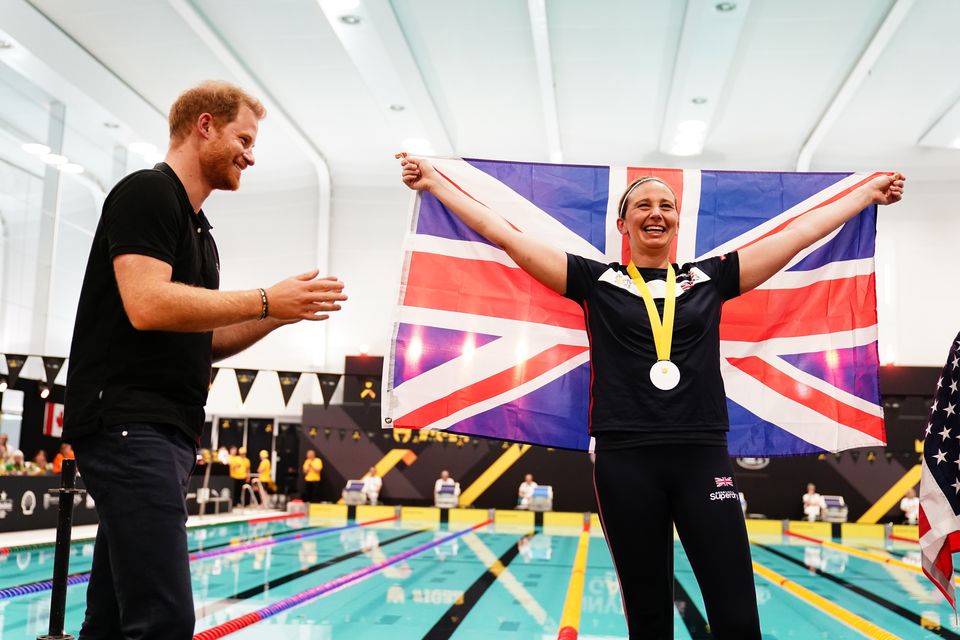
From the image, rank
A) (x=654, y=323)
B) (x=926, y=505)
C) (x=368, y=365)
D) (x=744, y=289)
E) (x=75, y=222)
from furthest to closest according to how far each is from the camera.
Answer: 1. (x=368, y=365)
2. (x=75, y=222)
3. (x=926, y=505)
4. (x=744, y=289)
5. (x=654, y=323)

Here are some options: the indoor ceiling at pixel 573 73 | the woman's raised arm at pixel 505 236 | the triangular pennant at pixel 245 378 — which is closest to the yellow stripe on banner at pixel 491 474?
the indoor ceiling at pixel 573 73

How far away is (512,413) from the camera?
3.77 m

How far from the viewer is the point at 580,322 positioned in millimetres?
3812

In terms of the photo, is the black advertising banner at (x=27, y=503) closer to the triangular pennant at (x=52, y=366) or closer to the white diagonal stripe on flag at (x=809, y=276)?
the triangular pennant at (x=52, y=366)

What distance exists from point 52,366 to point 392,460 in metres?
8.45

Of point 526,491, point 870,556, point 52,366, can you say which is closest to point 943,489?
point 870,556

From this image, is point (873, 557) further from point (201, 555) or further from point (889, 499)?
point (201, 555)

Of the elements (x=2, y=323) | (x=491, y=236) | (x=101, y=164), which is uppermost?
(x=101, y=164)

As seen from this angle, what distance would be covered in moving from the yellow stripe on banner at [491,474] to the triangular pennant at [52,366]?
9.40m

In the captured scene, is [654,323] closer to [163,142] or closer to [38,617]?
[38,617]

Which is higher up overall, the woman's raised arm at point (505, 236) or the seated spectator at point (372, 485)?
the woman's raised arm at point (505, 236)

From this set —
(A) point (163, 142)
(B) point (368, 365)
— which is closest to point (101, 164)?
(A) point (163, 142)

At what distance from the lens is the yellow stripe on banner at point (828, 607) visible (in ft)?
17.4

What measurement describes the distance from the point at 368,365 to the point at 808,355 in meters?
16.2
